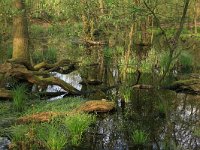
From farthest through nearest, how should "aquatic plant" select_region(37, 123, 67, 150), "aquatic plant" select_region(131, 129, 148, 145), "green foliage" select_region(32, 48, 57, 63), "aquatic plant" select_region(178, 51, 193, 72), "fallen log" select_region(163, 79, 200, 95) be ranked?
1. "green foliage" select_region(32, 48, 57, 63)
2. "aquatic plant" select_region(178, 51, 193, 72)
3. "fallen log" select_region(163, 79, 200, 95)
4. "aquatic plant" select_region(131, 129, 148, 145)
5. "aquatic plant" select_region(37, 123, 67, 150)

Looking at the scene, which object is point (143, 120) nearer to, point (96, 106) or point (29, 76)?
point (96, 106)

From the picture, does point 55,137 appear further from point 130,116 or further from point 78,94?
point 78,94

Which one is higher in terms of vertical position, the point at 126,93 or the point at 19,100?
the point at 19,100

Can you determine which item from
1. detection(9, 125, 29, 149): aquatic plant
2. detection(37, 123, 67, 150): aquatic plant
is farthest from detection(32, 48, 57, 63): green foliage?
detection(37, 123, 67, 150): aquatic plant

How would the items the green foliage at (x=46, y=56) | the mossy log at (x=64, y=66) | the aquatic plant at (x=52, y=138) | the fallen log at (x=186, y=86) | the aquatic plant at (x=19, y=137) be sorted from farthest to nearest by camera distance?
the green foliage at (x=46, y=56), the mossy log at (x=64, y=66), the fallen log at (x=186, y=86), the aquatic plant at (x=19, y=137), the aquatic plant at (x=52, y=138)

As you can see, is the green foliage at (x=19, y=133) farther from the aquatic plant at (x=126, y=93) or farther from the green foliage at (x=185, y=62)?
the green foliage at (x=185, y=62)

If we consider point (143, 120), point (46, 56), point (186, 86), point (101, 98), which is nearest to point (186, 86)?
point (186, 86)

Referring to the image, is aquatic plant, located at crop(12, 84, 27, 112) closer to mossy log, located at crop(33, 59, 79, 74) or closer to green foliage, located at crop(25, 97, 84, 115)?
green foliage, located at crop(25, 97, 84, 115)

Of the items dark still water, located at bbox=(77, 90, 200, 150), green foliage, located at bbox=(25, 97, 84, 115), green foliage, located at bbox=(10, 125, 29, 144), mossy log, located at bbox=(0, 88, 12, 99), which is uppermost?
mossy log, located at bbox=(0, 88, 12, 99)

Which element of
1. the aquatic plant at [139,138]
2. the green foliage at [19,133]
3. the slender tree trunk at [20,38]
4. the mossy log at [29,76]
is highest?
the slender tree trunk at [20,38]

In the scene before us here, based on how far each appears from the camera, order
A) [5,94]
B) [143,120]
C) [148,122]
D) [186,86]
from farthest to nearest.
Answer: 1. [186,86]
2. [5,94]
3. [143,120]
4. [148,122]

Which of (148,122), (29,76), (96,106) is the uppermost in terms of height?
(29,76)

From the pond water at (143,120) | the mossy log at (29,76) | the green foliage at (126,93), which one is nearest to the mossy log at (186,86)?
the pond water at (143,120)

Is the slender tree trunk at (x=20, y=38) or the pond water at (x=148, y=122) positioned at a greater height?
the slender tree trunk at (x=20, y=38)
